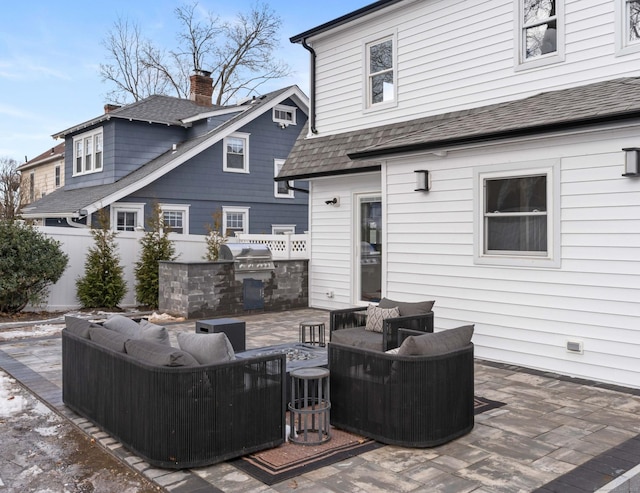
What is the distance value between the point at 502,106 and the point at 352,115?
3282 millimetres

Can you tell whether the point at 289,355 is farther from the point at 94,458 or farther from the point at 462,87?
the point at 462,87

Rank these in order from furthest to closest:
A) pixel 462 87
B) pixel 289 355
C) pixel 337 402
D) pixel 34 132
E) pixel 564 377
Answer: pixel 34 132
pixel 462 87
pixel 564 377
pixel 289 355
pixel 337 402

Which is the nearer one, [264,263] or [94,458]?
[94,458]

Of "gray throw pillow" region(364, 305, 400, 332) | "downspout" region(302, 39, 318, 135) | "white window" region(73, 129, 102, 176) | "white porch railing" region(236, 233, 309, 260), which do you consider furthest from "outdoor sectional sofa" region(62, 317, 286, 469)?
"white window" region(73, 129, 102, 176)

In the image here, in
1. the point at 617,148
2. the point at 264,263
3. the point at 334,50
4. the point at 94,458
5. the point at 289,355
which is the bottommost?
the point at 94,458

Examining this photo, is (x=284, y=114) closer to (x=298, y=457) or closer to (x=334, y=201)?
(x=334, y=201)

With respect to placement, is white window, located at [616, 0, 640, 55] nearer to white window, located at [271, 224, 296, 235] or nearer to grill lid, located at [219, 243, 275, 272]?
grill lid, located at [219, 243, 275, 272]

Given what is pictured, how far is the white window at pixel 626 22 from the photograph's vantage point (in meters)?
6.61

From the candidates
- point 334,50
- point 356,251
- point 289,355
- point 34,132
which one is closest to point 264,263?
point 356,251

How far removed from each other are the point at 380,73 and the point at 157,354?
7446 mm

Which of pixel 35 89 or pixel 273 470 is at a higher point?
pixel 35 89

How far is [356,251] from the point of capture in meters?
10.2

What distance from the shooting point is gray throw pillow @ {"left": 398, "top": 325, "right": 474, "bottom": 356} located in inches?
158

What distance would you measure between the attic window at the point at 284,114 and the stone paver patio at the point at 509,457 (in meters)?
13.1
